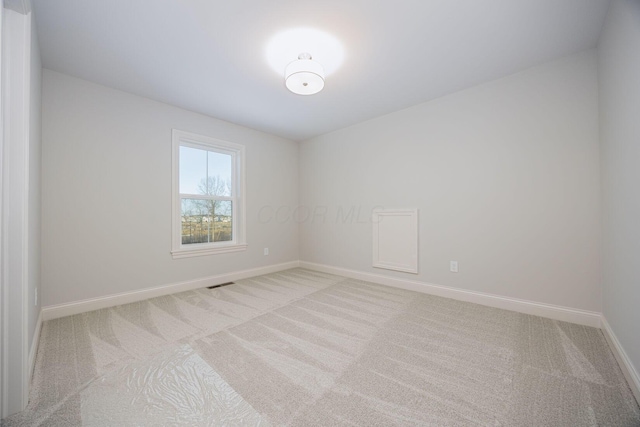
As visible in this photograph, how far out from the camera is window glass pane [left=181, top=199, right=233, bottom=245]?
3.40m

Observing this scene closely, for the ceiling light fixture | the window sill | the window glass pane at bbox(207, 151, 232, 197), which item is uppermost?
the ceiling light fixture

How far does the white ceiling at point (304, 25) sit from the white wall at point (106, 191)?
0.97 ft

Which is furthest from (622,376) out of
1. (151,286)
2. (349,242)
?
(151,286)

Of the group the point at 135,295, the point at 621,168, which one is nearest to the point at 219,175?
the point at 135,295

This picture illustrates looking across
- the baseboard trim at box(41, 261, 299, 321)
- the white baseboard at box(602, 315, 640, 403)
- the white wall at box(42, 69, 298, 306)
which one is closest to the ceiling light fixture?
the white wall at box(42, 69, 298, 306)

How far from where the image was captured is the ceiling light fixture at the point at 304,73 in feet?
6.94

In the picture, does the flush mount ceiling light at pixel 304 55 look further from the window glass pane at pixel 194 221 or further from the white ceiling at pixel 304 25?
the window glass pane at pixel 194 221

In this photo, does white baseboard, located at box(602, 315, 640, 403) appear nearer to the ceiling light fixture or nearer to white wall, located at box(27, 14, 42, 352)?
the ceiling light fixture

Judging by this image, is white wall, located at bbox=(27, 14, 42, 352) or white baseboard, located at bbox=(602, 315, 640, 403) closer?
white baseboard, located at bbox=(602, 315, 640, 403)

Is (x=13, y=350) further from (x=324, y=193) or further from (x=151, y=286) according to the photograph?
(x=324, y=193)

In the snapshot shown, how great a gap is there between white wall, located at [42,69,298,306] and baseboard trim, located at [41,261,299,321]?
0.06 m

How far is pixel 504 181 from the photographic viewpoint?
257 cm

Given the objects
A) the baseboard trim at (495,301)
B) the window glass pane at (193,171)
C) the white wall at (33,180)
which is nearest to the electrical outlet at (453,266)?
the baseboard trim at (495,301)

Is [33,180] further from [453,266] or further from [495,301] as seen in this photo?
[495,301]
